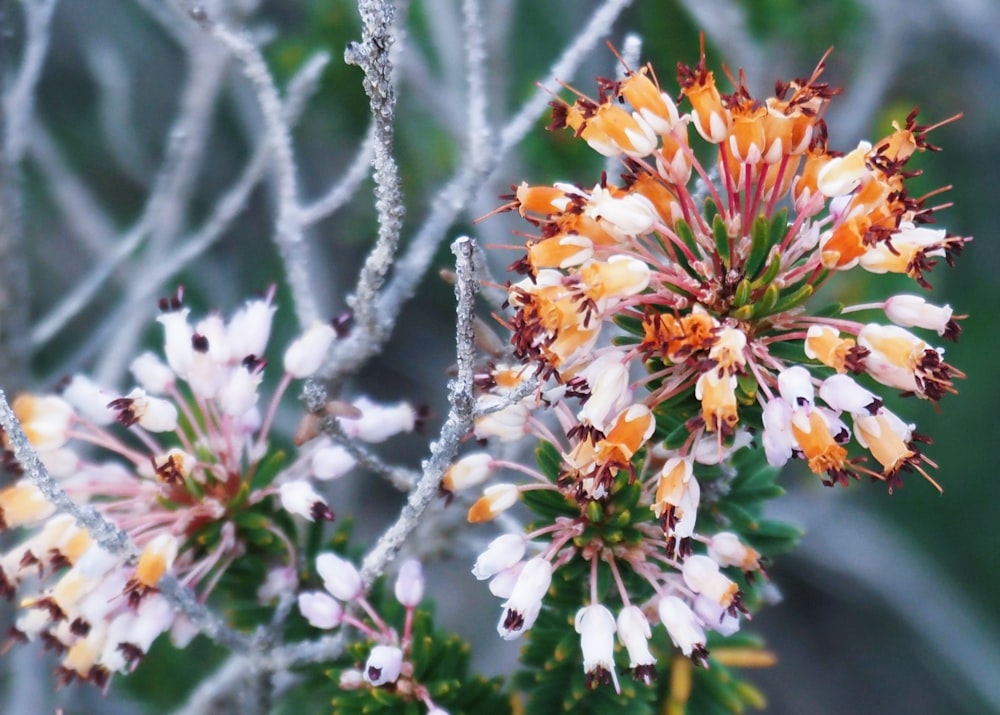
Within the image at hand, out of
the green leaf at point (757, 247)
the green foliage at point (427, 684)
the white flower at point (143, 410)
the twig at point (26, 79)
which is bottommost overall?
the green foliage at point (427, 684)

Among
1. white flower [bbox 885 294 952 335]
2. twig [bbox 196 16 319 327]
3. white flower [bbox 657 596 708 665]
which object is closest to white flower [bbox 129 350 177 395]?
twig [bbox 196 16 319 327]

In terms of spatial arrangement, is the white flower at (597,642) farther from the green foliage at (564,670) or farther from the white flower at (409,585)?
the white flower at (409,585)

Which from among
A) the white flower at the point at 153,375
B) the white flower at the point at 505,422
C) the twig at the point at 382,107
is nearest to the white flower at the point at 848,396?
the white flower at the point at 505,422

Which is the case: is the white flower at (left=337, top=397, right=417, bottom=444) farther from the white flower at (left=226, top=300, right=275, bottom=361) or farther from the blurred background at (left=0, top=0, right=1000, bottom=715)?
the blurred background at (left=0, top=0, right=1000, bottom=715)

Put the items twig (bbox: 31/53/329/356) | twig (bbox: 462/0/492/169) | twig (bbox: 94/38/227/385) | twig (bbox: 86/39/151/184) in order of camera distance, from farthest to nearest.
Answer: twig (bbox: 86/39/151/184)
twig (bbox: 94/38/227/385)
twig (bbox: 31/53/329/356)
twig (bbox: 462/0/492/169)

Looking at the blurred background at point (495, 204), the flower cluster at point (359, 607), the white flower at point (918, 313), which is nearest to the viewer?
the white flower at point (918, 313)
